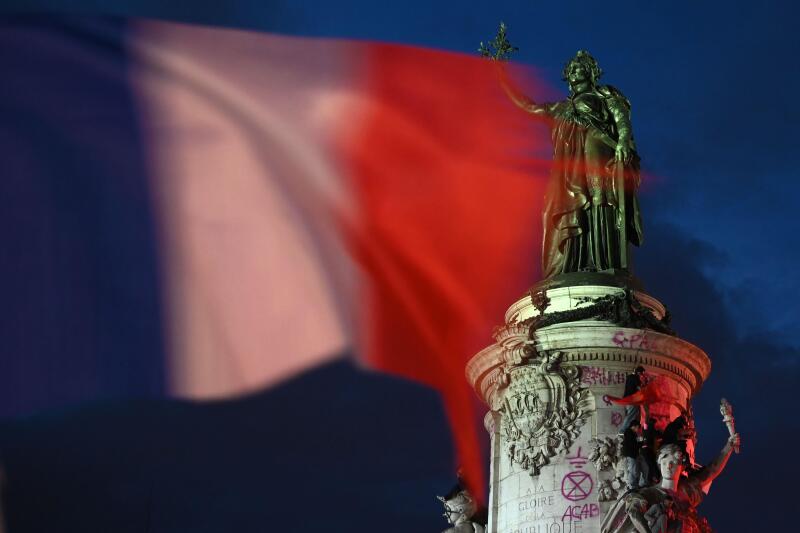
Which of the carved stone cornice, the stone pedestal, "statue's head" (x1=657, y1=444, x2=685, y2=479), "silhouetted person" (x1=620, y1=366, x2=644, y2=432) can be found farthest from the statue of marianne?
"statue's head" (x1=657, y1=444, x2=685, y2=479)

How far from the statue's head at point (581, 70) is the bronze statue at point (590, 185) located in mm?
24

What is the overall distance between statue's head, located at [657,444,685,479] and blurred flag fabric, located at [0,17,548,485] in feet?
32.2

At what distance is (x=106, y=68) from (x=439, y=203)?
9.05m

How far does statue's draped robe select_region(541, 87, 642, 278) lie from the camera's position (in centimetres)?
2867

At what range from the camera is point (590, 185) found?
2920cm

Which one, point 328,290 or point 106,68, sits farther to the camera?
point 328,290

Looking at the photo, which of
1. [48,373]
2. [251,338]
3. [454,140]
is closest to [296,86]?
[454,140]

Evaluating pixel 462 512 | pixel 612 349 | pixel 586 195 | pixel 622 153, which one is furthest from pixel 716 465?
pixel 622 153

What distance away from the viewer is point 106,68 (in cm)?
3534

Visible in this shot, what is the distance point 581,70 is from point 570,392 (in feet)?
24.3

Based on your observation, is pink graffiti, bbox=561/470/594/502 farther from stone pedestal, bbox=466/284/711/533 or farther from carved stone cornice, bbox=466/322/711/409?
carved stone cornice, bbox=466/322/711/409

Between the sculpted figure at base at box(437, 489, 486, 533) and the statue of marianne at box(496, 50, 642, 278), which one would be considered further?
the statue of marianne at box(496, 50, 642, 278)

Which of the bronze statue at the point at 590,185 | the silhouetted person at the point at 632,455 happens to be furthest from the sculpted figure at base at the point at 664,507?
the bronze statue at the point at 590,185

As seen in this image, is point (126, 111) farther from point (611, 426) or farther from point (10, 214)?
point (611, 426)
